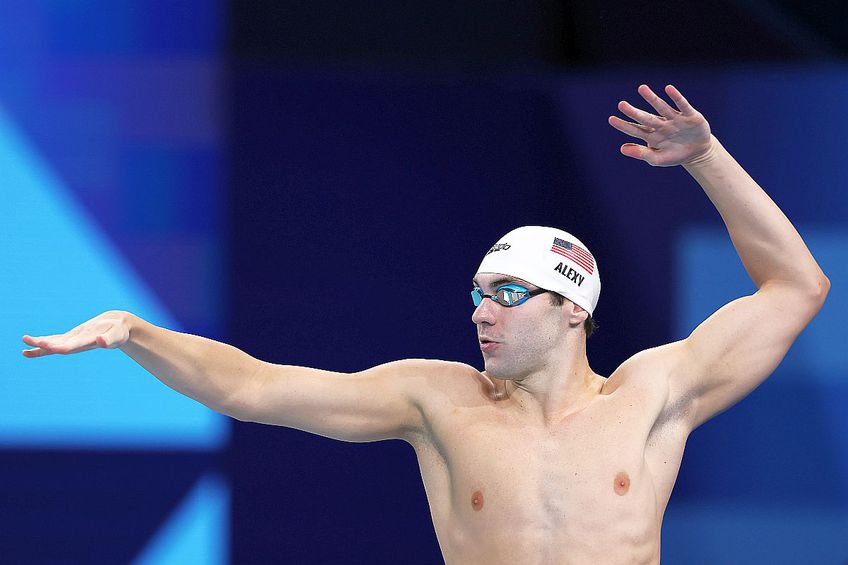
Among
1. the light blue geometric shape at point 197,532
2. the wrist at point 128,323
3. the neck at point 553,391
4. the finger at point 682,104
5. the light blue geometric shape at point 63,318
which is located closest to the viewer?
the wrist at point 128,323

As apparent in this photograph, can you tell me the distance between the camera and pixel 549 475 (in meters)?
3.23

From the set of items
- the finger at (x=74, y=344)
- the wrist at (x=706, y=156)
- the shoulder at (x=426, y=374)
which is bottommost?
the shoulder at (x=426, y=374)

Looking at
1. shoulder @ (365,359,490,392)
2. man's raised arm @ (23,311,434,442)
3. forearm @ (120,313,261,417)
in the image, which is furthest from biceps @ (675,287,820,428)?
forearm @ (120,313,261,417)

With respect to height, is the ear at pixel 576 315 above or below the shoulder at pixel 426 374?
above

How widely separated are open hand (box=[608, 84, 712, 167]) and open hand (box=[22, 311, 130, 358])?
136 centimetres

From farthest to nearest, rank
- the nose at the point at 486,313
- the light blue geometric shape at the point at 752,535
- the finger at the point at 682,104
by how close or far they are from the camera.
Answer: the light blue geometric shape at the point at 752,535, the nose at the point at 486,313, the finger at the point at 682,104

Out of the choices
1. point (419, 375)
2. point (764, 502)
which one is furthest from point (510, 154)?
point (419, 375)

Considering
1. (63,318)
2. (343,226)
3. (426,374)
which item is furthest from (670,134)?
(63,318)

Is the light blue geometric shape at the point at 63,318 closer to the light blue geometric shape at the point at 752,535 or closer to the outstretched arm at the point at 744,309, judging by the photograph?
the light blue geometric shape at the point at 752,535

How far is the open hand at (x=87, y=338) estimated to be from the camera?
105 inches

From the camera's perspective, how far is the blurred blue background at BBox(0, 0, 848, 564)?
4625 mm

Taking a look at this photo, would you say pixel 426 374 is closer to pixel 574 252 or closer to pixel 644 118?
pixel 574 252

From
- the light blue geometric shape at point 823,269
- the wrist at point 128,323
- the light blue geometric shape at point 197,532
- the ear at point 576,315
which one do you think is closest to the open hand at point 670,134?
the ear at point 576,315

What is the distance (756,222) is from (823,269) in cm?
163
